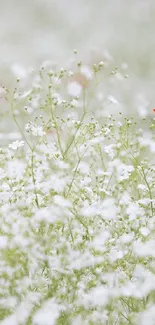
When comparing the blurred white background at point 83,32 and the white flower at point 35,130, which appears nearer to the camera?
the white flower at point 35,130

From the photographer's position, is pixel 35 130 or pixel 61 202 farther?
pixel 35 130

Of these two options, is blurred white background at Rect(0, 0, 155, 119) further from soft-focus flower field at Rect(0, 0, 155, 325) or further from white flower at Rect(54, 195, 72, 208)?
white flower at Rect(54, 195, 72, 208)

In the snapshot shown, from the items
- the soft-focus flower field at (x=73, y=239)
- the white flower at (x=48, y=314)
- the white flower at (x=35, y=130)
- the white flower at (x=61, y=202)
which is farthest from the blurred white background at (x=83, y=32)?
the white flower at (x=48, y=314)

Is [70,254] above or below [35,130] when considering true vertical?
below

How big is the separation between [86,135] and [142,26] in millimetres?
1852

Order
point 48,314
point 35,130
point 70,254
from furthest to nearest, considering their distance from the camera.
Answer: point 35,130 < point 70,254 < point 48,314

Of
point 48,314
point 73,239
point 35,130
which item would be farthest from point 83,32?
point 48,314

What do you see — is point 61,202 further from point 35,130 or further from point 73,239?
point 35,130

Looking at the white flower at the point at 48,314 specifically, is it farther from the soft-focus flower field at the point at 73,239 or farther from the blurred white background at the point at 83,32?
the blurred white background at the point at 83,32

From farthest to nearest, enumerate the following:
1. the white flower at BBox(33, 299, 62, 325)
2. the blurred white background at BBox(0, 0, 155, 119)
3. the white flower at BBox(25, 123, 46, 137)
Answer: the blurred white background at BBox(0, 0, 155, 119), the white flower at BBox(25, 123, 46, 137), the white flower at BBox(33, 299, 62, 325)

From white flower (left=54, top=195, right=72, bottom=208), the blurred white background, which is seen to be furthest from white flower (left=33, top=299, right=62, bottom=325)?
the blurred white background

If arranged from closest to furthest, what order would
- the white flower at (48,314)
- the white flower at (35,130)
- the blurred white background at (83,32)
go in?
the white flower at (48,314)
the white flower at (35,130)
the blurred white background at (83,32)

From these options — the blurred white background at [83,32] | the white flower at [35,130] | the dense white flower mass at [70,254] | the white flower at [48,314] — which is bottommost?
the white flower at [48,314]

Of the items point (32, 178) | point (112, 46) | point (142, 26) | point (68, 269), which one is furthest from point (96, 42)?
point (68, 269)
